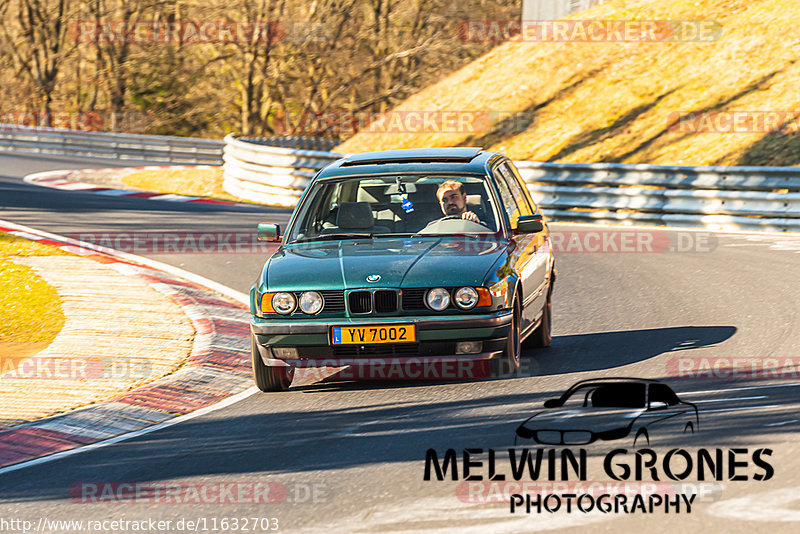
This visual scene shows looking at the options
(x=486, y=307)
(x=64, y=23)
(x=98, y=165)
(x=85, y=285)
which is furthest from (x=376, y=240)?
(x=64, y=23)

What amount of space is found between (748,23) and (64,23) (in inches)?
1046

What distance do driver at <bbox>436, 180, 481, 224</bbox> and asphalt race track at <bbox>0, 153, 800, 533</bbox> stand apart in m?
1.21

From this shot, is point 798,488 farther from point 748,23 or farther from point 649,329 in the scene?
point 748,23

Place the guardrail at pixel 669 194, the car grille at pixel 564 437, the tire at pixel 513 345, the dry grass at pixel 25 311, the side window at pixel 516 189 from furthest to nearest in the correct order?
1. the guardrail at pixel 669 194
2. the dry grass at pixel 25 311
3. the side window at pixel 516 189
4. the tire at pixel 513 345
5. the car grille at pixel 564 437

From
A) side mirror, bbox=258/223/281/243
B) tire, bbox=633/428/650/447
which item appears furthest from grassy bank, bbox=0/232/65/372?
tire, bbox=633/428/650/447

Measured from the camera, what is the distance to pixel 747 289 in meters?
11.7

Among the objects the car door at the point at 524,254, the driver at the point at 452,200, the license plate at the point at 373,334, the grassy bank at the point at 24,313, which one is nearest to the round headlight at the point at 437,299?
the license plate at the point at 373,334

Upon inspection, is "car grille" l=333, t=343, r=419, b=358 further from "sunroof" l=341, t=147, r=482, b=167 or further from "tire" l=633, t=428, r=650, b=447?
"sunroof" l=341, t=147, r=482, b=167

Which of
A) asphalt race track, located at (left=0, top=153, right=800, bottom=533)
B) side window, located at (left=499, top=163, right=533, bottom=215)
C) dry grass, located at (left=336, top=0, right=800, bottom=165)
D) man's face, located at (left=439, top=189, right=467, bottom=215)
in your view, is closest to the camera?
asphalt race track, located at (left=0, top=153, right=800, bottom=533)

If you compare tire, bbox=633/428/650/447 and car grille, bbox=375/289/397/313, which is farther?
car grille, bbox=375/289/397/313

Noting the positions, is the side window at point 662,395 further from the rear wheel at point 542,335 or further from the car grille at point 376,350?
the rear wheel at point 542,335

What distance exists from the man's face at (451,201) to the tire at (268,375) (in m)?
1.74

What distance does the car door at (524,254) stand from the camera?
823 centimetres

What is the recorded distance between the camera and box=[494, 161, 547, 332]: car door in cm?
823
